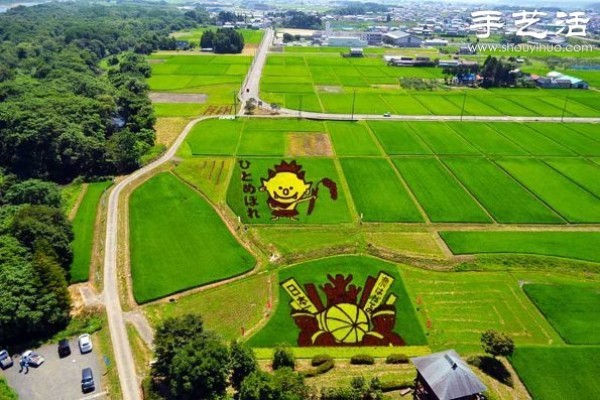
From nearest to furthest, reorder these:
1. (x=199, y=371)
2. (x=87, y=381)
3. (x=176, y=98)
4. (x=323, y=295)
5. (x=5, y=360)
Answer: (x=199, y=371) → (x=87, y=381) → (x=5, y=360) → (x=323, y=295) → (x=176, y=98)

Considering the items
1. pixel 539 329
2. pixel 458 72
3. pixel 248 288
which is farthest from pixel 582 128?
pixel 248 288

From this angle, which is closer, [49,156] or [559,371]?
[559,371]

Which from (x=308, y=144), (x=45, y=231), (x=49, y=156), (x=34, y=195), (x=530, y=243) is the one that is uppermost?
(x=49, y=156)

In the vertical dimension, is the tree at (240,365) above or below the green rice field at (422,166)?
below

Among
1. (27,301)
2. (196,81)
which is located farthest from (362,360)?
(196,81)

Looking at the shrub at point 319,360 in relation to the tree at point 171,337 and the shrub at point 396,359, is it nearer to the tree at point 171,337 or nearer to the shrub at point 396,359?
the shrub at point 396,359

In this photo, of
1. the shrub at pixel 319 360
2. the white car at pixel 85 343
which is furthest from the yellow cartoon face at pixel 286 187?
the white car at pixel 85 343

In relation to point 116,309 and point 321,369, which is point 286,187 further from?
point 321,369

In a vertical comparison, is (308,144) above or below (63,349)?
above
